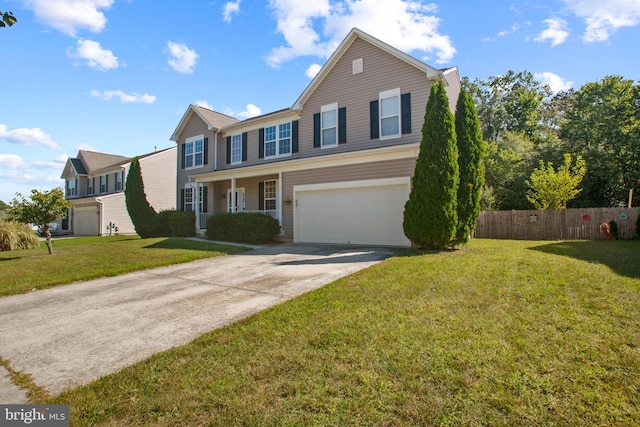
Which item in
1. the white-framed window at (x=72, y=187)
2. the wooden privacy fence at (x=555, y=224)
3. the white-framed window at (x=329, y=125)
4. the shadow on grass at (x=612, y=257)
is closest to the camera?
the shadow on grass at (x=612, y=257)

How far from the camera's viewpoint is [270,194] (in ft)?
54.3

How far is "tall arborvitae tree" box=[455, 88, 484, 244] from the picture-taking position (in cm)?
984

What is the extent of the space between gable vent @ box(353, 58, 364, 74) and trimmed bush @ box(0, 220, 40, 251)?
16.0 m

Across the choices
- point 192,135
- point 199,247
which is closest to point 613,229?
point 199,247

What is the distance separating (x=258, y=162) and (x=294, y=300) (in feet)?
42.4

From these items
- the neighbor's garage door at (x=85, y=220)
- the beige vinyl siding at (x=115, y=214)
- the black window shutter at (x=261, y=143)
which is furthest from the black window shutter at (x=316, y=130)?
the neighbor's garage door at (x=85, y=220)

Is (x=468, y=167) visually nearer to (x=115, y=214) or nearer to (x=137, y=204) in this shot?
(x=137, y=204)

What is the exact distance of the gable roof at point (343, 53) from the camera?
11.8 m

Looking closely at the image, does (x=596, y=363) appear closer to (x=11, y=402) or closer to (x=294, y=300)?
(x=294, y=300)

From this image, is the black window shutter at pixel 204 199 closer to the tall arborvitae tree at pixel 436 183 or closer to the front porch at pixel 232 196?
the front porch at pixel 232 196

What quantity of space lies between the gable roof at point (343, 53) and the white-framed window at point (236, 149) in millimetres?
4627

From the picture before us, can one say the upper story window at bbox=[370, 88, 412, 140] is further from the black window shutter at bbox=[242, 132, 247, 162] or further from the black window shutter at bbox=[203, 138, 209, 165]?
the black window shutter at bbox=[203, 138, 209, 165]

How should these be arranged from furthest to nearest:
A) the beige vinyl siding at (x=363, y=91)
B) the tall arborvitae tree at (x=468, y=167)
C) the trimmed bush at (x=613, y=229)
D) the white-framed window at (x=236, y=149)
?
1. the white-framed window at (x=236, y=149)
2. the trimmed bush at (x=613, y=229)
3. the beige vinyl siding at (x=363, y=91)
4. the tall arborvitae tree at (x=468, y=167)

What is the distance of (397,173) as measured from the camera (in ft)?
36.5
